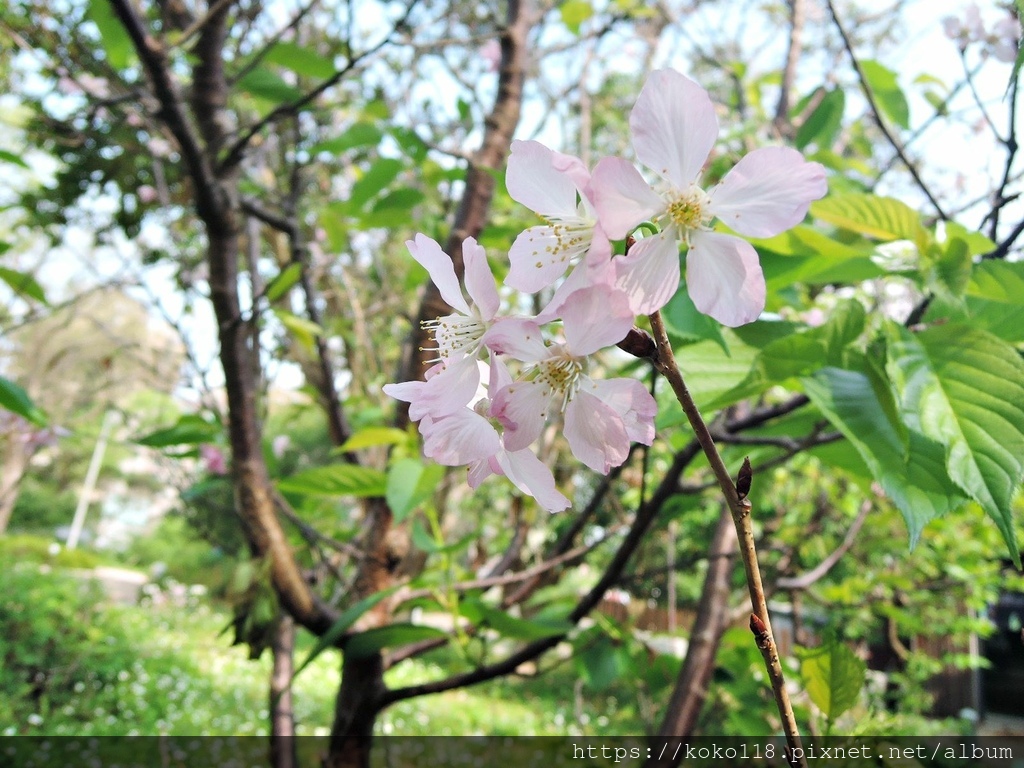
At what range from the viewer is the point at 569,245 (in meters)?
0.34

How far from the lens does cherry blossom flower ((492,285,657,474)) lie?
0.99 feet

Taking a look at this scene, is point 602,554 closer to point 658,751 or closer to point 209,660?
point 658,751

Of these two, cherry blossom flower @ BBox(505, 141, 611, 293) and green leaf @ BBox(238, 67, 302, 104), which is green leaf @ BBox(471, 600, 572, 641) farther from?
green leaf @ BBox(238, 67, 302, 104)

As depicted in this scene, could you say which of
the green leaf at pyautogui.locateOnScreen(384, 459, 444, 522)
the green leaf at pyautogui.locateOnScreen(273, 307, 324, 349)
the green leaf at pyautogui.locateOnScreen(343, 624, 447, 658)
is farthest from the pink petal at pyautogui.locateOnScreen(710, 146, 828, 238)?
the green leaf at pyautogui.locateOnScreen(273, 307, 324, 349)

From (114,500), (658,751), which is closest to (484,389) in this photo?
(658,751)

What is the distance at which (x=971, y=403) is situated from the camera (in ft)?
1.33

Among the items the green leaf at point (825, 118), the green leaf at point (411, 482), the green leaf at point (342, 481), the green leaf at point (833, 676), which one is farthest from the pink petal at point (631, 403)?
the green leaf at point (825, 118)

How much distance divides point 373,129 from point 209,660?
578 cm

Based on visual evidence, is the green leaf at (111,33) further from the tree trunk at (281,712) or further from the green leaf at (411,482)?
the tree trunk at (281,712)

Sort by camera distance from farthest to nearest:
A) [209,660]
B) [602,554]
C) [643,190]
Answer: [209,660]
[602,554]
[643,190]

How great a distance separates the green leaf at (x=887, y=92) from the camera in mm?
888

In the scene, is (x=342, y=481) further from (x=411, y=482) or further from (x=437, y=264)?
(x=437, y=264)

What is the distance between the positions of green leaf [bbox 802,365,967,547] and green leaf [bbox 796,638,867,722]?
0.14 m

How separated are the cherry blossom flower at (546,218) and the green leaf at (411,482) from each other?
0.51 metres
